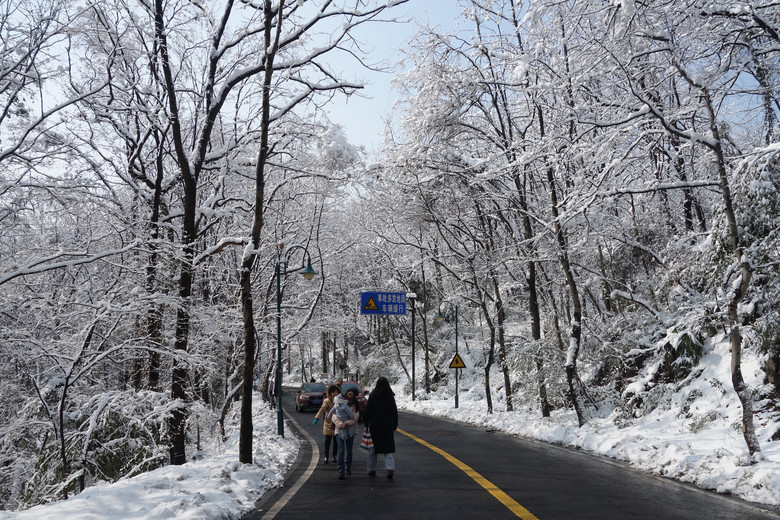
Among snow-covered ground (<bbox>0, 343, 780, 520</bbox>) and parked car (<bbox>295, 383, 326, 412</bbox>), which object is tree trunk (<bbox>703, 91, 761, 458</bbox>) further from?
parked car (<bbox>295, 383, 326, 412</bbox>)

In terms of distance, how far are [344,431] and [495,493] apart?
3.22 metres

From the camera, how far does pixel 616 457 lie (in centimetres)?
1161

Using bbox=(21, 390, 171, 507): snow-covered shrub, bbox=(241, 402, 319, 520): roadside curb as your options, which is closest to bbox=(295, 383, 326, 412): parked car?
bbox=(241, 402, 319, 520): roadside curb

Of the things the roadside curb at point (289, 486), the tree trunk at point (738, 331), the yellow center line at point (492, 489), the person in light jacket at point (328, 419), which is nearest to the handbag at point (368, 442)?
the person in light jacket at point (328, 419)

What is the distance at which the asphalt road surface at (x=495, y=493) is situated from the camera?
266 inches

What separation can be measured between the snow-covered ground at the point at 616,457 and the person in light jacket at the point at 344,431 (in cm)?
119

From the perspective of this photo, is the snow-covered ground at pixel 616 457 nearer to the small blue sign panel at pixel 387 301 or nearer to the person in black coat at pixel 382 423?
the person in black coat at pixel 382 423

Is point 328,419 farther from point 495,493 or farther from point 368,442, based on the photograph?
point 495,493

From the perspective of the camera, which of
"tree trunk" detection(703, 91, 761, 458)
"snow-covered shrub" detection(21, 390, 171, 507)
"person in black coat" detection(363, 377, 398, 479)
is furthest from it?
"snow-covered shrub" detection(21, 390, 171, 507)

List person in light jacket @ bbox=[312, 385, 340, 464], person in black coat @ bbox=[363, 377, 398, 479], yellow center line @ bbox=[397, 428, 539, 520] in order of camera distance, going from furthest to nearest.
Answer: person in light jacket @ bbox=[312, 385, 340, 464] < person in black coat @ bbox=[363, 377, 398, 479] < yellow center line @ bbox=[397, 428, 539, 520]

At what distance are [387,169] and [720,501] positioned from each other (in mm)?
14696

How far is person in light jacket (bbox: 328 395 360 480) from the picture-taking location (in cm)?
1002

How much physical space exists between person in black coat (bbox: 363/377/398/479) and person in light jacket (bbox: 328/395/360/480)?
36cm

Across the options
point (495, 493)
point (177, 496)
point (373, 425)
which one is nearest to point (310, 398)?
point (373, 425)
